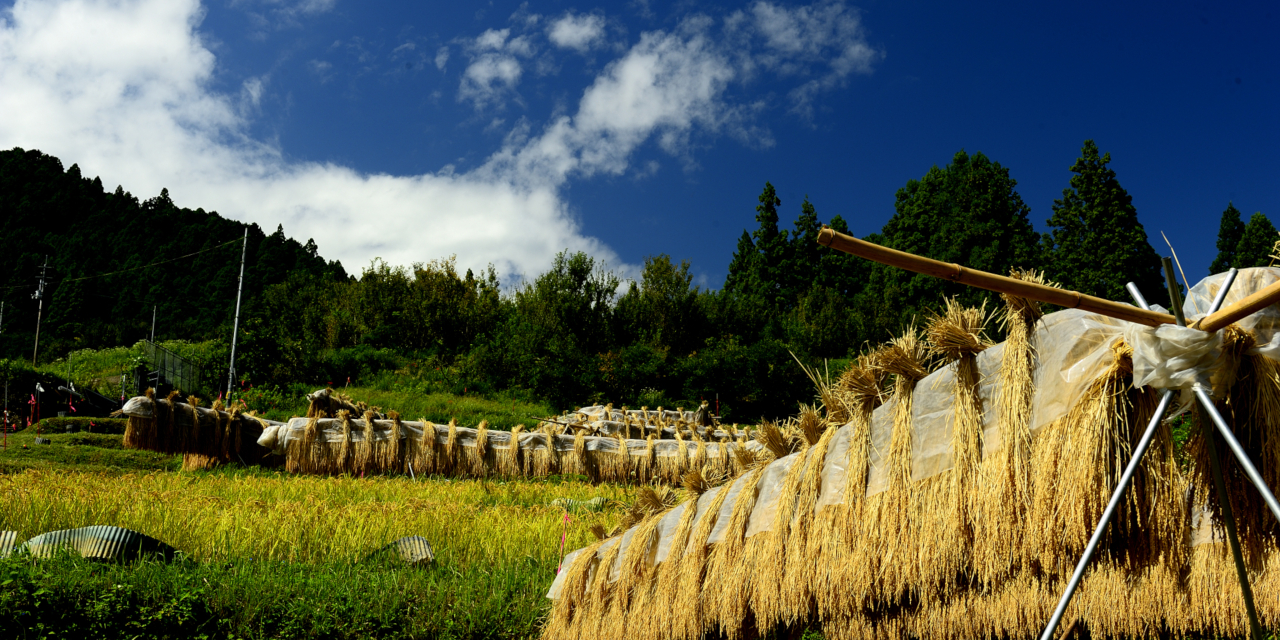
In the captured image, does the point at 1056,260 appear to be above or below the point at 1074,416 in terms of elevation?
above

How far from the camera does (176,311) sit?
5756 centimetres

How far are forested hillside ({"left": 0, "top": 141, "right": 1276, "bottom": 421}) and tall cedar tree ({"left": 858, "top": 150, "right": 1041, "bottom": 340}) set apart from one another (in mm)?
105

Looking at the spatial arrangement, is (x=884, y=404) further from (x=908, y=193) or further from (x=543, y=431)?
(x=908, y=193)

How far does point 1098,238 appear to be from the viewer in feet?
101

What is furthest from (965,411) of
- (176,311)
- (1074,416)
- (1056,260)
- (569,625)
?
(176,311)

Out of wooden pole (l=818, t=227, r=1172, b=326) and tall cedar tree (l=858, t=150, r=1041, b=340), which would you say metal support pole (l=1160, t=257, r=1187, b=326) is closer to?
wooden pole (l=818, t=227, r=1172, b=326)

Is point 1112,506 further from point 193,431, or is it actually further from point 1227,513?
point 193,431

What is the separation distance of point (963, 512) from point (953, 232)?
39310 millimetres

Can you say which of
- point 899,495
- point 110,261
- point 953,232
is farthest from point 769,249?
point 110,261

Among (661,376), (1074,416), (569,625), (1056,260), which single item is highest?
(1056,260)

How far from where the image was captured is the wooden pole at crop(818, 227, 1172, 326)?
185 cm

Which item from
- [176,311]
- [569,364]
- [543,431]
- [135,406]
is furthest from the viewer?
[176,311]

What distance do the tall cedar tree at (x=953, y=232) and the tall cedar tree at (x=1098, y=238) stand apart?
6.26ft

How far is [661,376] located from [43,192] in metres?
69.3
